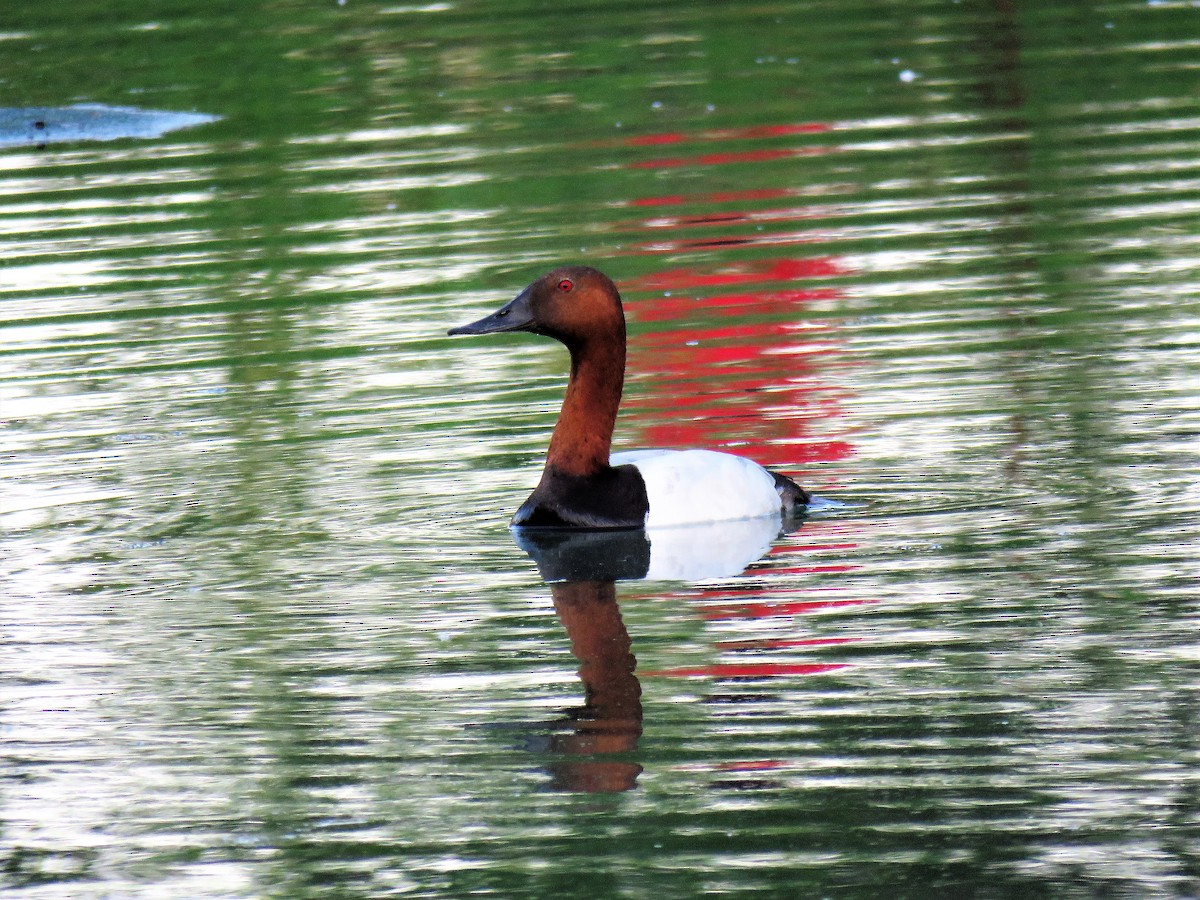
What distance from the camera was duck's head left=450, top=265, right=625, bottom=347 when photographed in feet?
29.6

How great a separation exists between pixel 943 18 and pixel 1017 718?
17.3 m

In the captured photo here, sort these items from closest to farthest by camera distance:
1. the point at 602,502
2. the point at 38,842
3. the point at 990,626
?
the point at 38,842, the point at 990,626, the point at 602,502

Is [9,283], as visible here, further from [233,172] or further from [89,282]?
[233,172]

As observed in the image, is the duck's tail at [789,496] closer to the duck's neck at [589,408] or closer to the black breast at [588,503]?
the black breast at [588,503]

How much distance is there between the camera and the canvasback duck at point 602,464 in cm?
862

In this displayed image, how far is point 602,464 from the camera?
888 centimetres

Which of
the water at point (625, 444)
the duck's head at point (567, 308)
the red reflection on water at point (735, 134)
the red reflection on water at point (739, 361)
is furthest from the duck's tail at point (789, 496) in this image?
the red reflection on water at point (735, 134)

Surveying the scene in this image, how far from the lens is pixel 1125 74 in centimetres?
1845

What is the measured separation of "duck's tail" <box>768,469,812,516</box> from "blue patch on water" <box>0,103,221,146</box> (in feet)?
40.6

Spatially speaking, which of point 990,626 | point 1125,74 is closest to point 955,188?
point 1125,74

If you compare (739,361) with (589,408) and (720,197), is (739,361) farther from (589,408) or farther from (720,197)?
(720,197)

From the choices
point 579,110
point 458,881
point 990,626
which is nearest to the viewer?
point 458,881

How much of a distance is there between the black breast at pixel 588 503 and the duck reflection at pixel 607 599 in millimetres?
42

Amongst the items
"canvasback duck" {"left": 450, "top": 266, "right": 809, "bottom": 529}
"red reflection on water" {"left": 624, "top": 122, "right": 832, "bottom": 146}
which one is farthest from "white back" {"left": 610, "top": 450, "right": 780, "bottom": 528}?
"red reflection on water" {"left": 624, "top": 122, "right": 832, "bottom": 146}
